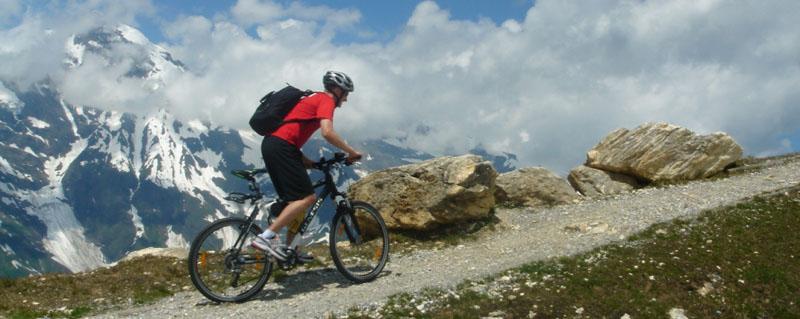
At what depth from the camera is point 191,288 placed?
1457 centimetres

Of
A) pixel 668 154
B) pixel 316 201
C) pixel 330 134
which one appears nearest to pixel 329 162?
pixel 316 201

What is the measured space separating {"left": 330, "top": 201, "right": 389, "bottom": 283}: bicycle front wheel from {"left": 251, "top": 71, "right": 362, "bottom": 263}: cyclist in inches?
60.0

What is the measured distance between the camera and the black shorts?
1204 cm

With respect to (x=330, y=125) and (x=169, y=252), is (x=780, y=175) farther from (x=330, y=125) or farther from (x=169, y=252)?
(x=169, y=252)

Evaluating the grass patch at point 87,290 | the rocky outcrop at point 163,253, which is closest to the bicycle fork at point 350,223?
the grass patch at point 87,290

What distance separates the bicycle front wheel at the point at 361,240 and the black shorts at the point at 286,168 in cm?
165

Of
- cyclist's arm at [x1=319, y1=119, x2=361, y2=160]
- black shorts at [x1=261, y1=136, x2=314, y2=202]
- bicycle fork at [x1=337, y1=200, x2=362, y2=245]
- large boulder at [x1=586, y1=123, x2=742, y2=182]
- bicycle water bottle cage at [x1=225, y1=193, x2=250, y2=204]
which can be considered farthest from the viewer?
large boulder at [x1=586, y1=123, x2=742, y2=182]

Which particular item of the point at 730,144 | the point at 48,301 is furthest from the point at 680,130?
the point at 48,301

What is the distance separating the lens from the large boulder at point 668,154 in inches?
1081

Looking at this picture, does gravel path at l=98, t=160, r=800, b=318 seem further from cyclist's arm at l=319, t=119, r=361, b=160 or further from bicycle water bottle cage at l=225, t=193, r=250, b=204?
cyclist's arm at l=319, t=119, r=361, b=160

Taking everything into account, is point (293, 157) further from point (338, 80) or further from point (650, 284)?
point (650, 284)

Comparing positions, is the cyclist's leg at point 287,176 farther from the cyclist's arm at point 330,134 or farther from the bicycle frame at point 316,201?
the cyclist's arm at point 330,134

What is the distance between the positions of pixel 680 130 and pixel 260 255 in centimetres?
2302

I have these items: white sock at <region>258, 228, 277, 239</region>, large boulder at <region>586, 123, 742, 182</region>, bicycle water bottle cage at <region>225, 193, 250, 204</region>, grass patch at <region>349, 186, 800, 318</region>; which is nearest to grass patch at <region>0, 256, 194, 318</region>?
bicycle water bottle cage at <region>225, 193, 250, 204</region>
